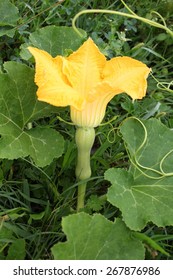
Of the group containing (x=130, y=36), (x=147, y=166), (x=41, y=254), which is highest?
(x=130, y=36)

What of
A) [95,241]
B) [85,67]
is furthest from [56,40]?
[95,241]

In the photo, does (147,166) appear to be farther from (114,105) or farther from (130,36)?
(130,36)

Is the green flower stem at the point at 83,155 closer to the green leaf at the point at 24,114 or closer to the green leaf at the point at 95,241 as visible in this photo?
the green leaf at the point at 24,114

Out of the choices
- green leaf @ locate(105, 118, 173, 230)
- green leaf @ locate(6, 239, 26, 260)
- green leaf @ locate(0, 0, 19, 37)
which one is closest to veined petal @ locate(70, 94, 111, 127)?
green leaf @ locate(105, 118, 173, 230)

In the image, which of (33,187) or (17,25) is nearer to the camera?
(33,187)

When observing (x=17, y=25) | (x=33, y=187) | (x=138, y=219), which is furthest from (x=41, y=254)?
(x=17, y=25)

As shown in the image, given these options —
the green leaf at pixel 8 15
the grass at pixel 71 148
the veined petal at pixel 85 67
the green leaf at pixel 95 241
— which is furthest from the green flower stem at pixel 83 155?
the green leaf at pixel 8 15
